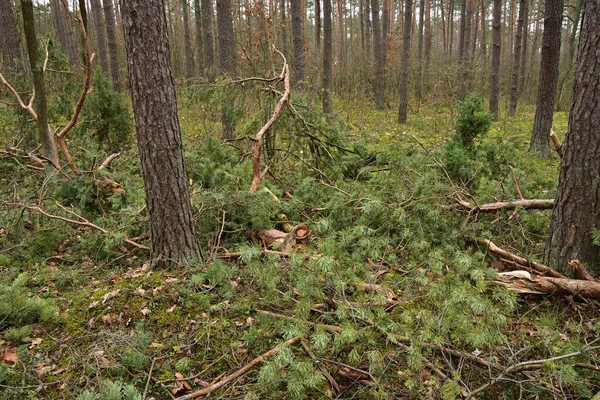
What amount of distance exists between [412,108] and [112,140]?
12048mm

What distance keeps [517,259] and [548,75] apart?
6307mm

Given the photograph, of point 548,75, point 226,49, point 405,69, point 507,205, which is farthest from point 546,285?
point 405,69

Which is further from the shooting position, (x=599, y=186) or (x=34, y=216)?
(x=34, y=216)

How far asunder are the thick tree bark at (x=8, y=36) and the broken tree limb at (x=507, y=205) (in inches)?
350

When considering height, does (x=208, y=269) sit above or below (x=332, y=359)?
above

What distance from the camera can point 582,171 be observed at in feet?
Result: 10.7

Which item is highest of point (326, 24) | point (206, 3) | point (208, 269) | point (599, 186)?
point (206, 3)

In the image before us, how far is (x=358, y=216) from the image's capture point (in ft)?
15.1

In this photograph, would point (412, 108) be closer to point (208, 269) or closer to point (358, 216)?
point (358, 216)

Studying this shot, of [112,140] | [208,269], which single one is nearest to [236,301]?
[208,269]

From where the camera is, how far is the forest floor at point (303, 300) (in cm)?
239

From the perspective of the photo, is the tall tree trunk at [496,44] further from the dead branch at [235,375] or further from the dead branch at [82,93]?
the dead branch at [235,375]

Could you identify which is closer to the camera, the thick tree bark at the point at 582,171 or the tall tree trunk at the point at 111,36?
the thick tree bark at the point at 582,171

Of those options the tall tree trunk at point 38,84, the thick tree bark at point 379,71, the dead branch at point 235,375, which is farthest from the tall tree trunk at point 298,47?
the dead branch at point 235,375
